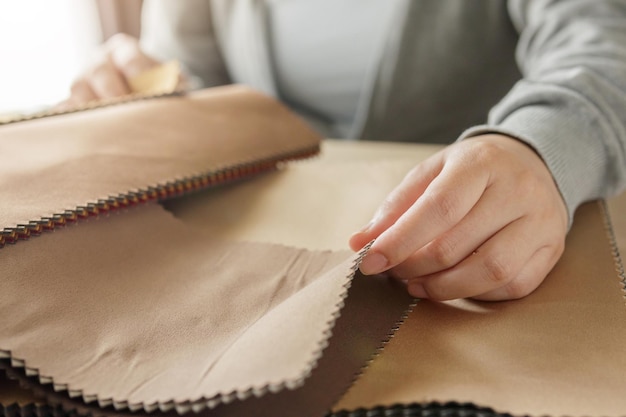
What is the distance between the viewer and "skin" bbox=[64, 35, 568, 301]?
32cm

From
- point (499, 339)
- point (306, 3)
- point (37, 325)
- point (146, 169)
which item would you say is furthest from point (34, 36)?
point (499, 339)

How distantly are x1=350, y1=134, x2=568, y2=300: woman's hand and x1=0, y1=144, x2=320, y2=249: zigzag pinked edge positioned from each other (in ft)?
0.54

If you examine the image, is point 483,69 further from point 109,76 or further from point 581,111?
point 109,76

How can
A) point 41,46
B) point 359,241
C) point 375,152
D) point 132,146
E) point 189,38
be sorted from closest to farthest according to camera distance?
point 359,241
point 132,146
point 375,152
point 189,38
point 41,46

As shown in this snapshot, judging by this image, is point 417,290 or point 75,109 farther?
point 75,109

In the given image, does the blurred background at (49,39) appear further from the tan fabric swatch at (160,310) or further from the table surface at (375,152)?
the tan fabric swatch at (160,310)

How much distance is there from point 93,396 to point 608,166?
38 cm

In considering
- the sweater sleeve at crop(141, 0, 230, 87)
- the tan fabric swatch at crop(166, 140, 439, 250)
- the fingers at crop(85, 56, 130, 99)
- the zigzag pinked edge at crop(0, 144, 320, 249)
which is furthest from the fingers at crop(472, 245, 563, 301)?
the sweater sleeve at crop(141, 0, 230, 87)

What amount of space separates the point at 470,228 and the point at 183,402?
0.18m

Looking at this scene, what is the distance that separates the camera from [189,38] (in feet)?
3.19

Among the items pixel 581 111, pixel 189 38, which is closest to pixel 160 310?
pixel 581 111

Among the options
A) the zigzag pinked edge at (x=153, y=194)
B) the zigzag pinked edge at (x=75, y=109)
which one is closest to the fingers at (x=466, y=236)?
the zigzag pinked edge at (x=153, y=194)

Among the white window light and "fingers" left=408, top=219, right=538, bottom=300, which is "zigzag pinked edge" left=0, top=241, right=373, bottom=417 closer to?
"fingers" left=408, top=219, right=538, bottom=300

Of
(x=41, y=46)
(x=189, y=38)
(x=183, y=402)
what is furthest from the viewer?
(x=41, y=46)
